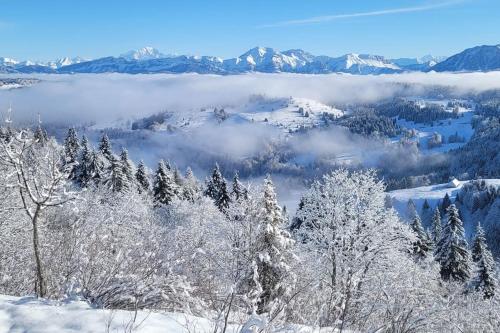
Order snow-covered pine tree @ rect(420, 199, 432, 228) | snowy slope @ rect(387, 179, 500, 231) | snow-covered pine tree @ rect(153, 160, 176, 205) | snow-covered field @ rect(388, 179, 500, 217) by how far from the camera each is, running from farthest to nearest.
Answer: snow-covered field @ rect(388, 179, 500, 217)
snowy slope @ rect(387, 179, 500, 231)
snow-covered pine tree @ rect(420, 199, 432, 228)
snow-covered pine tree @ rect(153, 160, 176, 205)

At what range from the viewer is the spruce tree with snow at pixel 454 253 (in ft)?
153

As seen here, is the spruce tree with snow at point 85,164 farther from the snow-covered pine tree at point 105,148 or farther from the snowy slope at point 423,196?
the snowy slope at point 423,196

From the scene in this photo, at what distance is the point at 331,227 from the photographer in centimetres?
2391

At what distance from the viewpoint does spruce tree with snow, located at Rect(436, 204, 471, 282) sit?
153 feet

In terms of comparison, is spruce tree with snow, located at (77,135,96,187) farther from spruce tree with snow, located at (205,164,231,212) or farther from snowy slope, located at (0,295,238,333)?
snowy slope, located at (0,295,238,333)

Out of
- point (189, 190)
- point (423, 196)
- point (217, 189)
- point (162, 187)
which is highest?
point (162, 187)

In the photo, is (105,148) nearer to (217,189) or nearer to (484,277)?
(217,189)

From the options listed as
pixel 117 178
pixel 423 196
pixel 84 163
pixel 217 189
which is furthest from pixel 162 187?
pixel 423 196

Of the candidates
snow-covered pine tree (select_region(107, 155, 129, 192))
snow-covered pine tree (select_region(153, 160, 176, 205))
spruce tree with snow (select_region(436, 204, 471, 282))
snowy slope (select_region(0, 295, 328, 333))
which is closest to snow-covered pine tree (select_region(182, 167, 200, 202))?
snow-covered pine tree (select_region(153, 160, 176, 205))

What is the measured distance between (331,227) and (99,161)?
126ft

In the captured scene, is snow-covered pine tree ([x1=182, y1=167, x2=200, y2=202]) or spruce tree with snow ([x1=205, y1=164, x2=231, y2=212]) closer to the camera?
spruce tree with snow ([x1=205, y1=164, x2=231, y2=212])

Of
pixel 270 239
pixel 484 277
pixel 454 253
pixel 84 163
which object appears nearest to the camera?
pixel 270 239

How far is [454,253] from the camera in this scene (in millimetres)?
46938

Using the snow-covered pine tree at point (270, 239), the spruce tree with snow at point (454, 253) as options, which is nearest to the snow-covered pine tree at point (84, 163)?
the snow-covered pine tree at point (270, 239)
